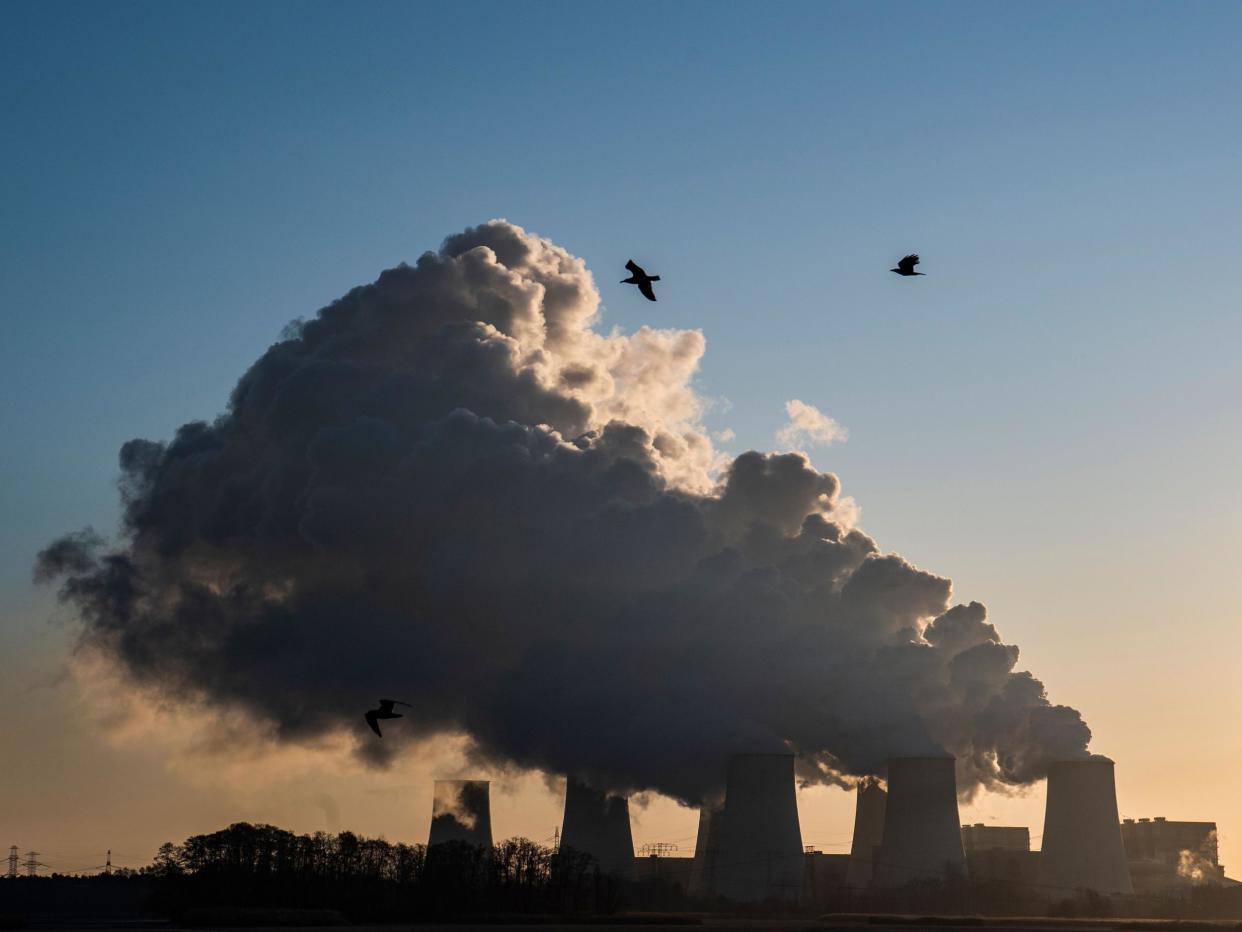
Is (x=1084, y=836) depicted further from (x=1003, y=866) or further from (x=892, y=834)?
(x=1003, y=866)

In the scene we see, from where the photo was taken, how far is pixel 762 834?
10694 cm

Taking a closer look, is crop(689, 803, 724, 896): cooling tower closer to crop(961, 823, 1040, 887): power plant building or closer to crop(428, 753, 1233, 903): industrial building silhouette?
crop(428, 753, 1233, 903): industrial building silhouette

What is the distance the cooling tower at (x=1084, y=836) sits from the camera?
346ft

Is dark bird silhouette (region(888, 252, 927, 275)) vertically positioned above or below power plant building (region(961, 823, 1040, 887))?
above

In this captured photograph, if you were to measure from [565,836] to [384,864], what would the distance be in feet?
39.6

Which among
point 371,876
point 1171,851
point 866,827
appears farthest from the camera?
point 1171,851

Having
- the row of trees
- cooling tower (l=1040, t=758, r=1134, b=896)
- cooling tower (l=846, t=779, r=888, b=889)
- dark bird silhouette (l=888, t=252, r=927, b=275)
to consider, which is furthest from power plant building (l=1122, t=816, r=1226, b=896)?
dark bird silhouette (l=888, t=252, r=927, b=275)

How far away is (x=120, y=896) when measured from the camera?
140 meters

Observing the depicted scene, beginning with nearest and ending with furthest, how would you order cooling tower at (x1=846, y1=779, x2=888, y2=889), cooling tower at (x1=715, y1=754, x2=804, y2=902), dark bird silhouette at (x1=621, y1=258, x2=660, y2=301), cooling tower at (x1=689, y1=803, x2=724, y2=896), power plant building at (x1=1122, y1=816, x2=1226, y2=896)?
dark bird silhouette at (x1=621, y1=258, x2=660, y2=301) < cooling tower at (x1=715, y1=754, x2=804, y2=902) < cooling tower at (x1=689, y1=803, x2=724, y2=896) < cooling tower at (x1=846, y1=779, x2=888, y2=889) < power plant building at (x1=1122, y1=816, x2=1226, y2=896)

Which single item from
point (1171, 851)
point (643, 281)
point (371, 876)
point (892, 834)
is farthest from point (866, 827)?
point (643, 281)

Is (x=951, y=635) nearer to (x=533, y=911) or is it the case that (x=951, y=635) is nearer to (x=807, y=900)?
(x=807, y=900)

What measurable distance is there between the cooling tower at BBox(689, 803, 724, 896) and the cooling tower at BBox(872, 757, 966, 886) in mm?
11083

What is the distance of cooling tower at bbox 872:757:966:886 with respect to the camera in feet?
345

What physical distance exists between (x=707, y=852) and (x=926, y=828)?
591 inches
